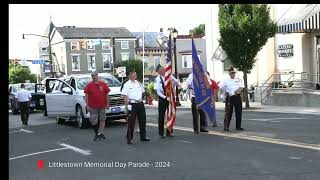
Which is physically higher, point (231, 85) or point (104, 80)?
point (104, 80)

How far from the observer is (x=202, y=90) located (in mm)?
13172

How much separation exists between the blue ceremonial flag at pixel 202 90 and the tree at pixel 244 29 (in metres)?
11.1

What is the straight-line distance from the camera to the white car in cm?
1647

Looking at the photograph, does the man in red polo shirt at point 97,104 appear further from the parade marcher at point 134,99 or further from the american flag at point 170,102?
the american flag at point 170,102

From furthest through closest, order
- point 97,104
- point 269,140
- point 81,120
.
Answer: point 81,120 → point 97,104 → point 269,140

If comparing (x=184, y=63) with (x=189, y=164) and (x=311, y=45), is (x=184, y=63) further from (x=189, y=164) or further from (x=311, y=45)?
(x=189, y=164)

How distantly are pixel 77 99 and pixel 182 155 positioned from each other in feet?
25.4

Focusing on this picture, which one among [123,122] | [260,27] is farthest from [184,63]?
[123,122]

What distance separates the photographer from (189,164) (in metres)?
9.09

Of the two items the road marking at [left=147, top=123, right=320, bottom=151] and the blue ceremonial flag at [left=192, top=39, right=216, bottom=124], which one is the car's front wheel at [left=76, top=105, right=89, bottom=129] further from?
the blue ceremonial flag at [left=192, top=39, right=216, bottom=124]

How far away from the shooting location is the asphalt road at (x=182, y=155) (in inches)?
329

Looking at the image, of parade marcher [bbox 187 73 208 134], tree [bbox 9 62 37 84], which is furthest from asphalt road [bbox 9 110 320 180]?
tree [bbox 9 62 37 84]

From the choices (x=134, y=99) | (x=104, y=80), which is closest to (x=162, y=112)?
(x=134, y=99)

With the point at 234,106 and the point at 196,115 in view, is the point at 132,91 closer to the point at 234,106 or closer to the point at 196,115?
the point at 196,115
